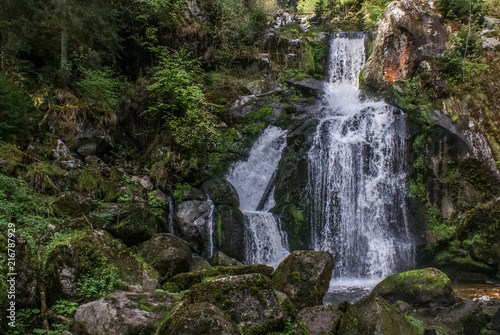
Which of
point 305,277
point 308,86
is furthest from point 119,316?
point 308,86

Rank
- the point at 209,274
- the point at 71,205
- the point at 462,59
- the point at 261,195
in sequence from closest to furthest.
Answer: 1. the point at 209,274
2. the point at 71,205
3. the point at 261,195
4. the point at 462,59

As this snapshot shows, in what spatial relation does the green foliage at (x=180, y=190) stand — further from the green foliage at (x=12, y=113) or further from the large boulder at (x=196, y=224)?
the green foliage at (x=12, y=113)

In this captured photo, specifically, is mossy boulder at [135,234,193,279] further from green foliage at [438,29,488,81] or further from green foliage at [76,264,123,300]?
green foliage at [438,29,488,81]

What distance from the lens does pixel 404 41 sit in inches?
606

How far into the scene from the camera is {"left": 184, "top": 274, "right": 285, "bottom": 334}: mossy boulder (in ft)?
12.5

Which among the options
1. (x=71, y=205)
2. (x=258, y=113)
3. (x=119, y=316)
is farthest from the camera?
(x=258, y=113)

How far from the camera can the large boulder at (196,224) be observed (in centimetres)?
1056

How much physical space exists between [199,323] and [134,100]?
1165 centimetres

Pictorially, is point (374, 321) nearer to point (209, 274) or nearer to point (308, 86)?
point (209, 274)

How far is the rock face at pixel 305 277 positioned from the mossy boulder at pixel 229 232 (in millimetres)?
4380

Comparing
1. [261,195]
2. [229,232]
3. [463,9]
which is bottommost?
[229,232]

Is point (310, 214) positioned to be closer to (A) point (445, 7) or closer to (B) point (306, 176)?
(B) point (306, 176)

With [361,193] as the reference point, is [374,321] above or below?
below

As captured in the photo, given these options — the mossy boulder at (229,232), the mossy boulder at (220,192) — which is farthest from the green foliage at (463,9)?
the mossy boulder at (229,232)
